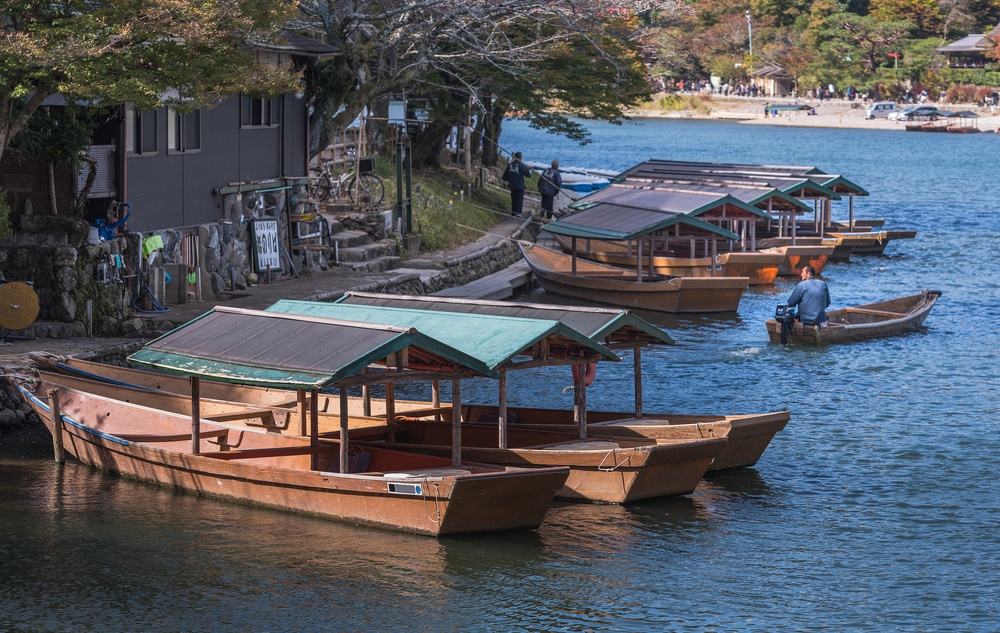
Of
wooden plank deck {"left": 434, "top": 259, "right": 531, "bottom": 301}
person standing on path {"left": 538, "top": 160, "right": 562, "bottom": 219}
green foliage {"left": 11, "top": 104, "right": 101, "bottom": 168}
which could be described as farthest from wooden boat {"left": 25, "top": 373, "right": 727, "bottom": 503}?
person standing on path {"left": 538, "top": 160, "right": 562, "bottom": 219}

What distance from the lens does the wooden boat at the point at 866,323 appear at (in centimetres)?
2836

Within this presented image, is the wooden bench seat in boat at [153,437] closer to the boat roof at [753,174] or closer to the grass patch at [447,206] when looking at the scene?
the grass patch at [447,206]

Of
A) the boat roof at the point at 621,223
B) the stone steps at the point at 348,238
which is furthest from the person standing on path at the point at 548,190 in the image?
the stone steps at the point at 348,238

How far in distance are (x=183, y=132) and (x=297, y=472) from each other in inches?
509

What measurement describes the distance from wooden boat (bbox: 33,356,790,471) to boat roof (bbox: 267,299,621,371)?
1.41 meters

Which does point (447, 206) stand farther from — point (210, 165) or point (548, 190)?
point (210, 165)

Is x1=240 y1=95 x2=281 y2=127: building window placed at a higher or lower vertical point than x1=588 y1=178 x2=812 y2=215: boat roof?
higher

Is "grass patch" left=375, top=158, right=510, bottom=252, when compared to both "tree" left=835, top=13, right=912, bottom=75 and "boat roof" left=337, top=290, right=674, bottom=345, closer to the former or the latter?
"boat roof" left=337, top=290, right=674, bottom=345

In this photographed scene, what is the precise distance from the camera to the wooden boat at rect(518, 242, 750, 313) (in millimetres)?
A: 33219

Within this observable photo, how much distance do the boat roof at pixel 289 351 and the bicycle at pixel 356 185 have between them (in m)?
18.6

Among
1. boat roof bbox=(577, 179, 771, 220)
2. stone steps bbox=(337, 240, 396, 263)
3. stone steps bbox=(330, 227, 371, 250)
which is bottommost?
stone steps bbox=(337, 240, 396, 263)

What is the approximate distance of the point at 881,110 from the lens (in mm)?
128875

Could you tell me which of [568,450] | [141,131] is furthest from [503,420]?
[141,131]

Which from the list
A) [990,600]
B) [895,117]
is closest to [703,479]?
[990,600]
